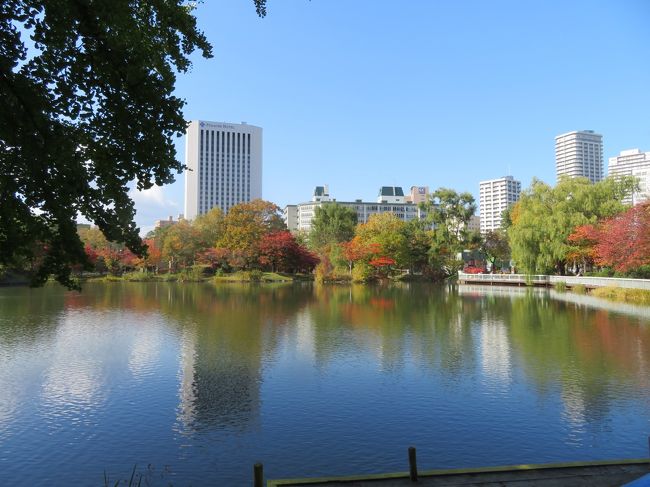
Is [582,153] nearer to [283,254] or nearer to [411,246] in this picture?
[411,246]

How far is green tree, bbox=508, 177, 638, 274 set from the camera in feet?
119

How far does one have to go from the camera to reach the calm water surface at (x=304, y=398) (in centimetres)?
659

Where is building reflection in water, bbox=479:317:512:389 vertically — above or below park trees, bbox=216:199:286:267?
below

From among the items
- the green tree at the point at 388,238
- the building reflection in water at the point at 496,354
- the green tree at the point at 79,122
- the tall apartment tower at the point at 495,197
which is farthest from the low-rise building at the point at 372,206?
the green tree at the point at 79,122

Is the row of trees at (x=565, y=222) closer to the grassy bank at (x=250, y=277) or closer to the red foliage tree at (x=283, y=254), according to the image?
the red foliage tree at (x=283, y=254)

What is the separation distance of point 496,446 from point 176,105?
20.5 ft

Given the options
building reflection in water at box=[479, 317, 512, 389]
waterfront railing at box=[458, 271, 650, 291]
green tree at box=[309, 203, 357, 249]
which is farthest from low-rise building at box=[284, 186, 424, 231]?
building reflection in water at box=[479, 317, 512, 389]

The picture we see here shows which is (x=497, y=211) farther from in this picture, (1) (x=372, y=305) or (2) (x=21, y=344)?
(2) (x=21, y=344)

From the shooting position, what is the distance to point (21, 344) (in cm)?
1368

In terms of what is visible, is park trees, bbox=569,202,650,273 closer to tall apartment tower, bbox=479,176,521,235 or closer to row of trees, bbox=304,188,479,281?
row of trees, bbox=304,188,479,281

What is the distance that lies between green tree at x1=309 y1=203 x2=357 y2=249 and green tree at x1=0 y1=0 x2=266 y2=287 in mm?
49776

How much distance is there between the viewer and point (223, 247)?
1939 inches

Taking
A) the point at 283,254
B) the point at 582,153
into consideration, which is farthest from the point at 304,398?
the point at 582,153

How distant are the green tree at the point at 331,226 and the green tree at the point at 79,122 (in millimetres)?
49776
